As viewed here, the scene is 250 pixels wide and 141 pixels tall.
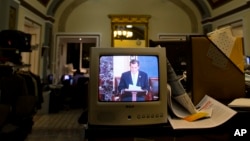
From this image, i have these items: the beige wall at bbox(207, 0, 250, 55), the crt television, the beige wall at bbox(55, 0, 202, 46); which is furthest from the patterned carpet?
the beige wall at bbox(207, 0, 250, 55)

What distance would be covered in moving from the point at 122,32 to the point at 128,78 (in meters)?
6.15

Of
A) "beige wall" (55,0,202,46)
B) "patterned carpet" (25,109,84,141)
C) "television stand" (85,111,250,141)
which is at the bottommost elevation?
"patterned carpet" (25,109,84,141)

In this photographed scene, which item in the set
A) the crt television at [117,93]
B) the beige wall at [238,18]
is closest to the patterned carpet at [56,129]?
the crt television at [117,93]

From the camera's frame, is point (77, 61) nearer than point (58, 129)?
No

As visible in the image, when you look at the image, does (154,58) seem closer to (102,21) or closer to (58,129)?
(58,129)

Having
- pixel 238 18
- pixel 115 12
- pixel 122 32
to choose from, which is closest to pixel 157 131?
→ pixel 238 18

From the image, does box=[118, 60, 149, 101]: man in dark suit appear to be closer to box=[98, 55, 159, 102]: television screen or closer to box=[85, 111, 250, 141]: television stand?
box=[98, 55, 159, 102]: television screen

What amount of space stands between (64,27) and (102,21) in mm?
1153

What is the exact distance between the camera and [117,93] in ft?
3.28

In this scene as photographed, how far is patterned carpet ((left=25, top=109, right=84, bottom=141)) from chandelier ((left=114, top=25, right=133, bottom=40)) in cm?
270

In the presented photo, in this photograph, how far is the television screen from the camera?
3.28 ft

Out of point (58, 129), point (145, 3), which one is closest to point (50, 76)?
point (58, 129)

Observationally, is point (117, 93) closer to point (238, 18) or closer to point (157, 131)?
point (157, 131)

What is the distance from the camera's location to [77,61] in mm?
8891
